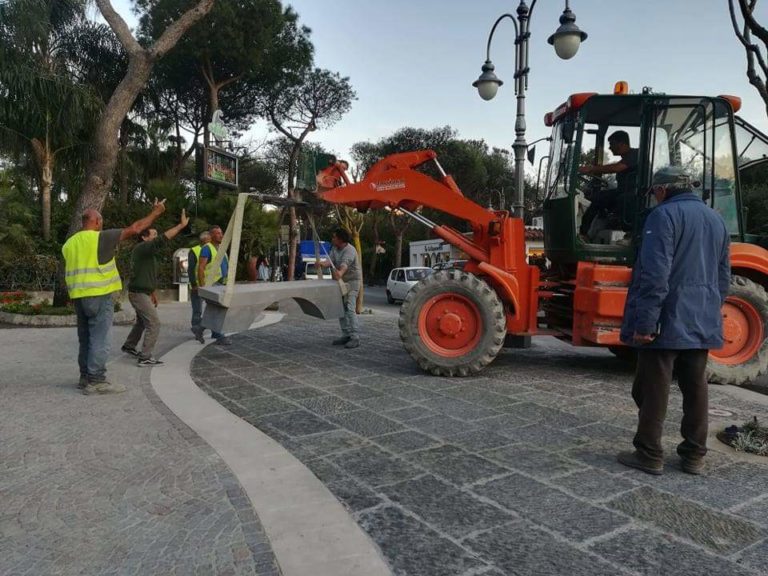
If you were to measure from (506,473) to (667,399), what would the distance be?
1.06m

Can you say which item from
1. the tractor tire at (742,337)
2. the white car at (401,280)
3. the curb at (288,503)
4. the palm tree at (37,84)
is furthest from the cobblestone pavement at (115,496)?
the white car at (401,280)

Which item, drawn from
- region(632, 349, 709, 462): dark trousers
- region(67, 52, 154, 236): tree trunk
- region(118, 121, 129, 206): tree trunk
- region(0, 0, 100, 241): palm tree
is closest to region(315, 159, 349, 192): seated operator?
region(632, 349, 709, 462): dark trousers

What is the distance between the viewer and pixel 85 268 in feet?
17.4

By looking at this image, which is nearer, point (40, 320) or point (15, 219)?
point (40, 320)

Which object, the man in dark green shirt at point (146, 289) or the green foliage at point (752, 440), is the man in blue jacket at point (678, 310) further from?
the man in dark green shirt at point (146, 289)

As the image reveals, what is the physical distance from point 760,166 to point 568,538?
5901mm

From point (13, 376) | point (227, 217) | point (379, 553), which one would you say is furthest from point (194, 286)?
point (227, 217)

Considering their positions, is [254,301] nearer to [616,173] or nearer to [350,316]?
[350,316]

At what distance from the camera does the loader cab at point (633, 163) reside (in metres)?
6.05

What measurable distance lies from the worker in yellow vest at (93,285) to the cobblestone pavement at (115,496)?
0.98 feet

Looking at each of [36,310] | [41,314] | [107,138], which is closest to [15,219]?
[36,310]

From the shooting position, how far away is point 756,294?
6.02 meters

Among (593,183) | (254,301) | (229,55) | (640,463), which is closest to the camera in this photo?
(640,463)

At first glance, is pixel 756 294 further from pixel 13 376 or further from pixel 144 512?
pixel 13 376
